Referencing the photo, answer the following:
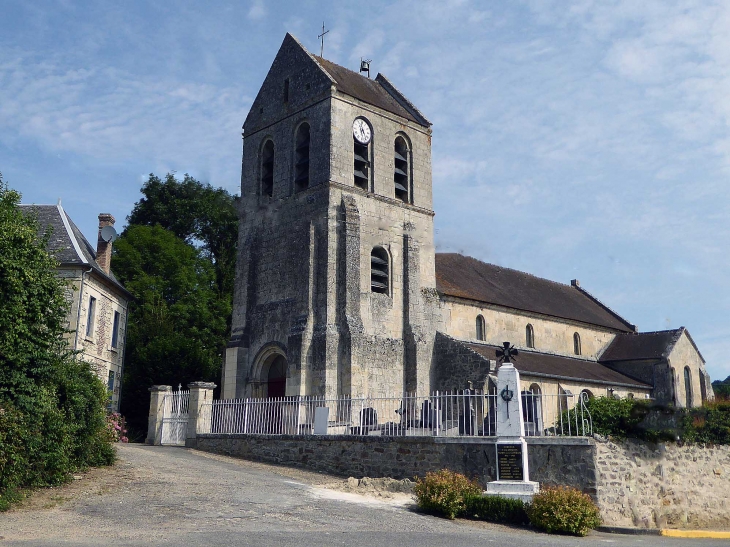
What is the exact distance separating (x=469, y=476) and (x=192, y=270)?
82.1 ft

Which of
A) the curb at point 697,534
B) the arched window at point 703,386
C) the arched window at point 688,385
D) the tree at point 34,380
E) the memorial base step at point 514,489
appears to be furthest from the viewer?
the arched window at point 703,386

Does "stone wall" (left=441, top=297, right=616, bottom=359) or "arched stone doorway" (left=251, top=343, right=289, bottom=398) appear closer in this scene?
"arched stone doorway" (left=251, top=343, right=289, bottom=398)

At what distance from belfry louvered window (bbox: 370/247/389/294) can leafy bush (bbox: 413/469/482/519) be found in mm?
12499

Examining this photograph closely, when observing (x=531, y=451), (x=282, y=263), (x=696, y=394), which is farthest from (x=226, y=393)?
(x=696, y=394)

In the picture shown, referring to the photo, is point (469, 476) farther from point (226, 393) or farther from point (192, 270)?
point (192, 270)

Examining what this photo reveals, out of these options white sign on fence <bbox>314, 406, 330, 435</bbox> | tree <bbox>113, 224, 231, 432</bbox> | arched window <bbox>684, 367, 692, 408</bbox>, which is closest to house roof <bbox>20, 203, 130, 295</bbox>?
tree <bbox>113, 224, 231, 432</bbox>

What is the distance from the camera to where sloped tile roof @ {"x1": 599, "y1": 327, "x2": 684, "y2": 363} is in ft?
108

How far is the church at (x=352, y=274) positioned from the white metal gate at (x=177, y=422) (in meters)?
3.29

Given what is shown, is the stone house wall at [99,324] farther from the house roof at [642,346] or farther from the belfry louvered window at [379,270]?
the house roof at [642,346]

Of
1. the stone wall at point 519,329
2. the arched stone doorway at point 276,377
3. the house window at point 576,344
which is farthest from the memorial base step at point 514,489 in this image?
the house window at point 576,344

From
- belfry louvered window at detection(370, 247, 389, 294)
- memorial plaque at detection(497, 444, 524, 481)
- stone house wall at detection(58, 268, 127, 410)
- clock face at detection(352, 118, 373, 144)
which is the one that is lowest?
memorial plaque at detection(497, 444, 524, 481)

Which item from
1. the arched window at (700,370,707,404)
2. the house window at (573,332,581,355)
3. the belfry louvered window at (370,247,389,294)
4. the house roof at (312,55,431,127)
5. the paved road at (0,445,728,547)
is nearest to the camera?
the paved road at (0,445,728,547)

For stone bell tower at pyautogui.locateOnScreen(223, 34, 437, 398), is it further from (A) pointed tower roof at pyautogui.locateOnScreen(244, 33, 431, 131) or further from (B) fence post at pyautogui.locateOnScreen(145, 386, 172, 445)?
(B) fence post at pyautogui.locateOnScreen(145, 386, 172, 445)

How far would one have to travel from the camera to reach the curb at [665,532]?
13.7 m
